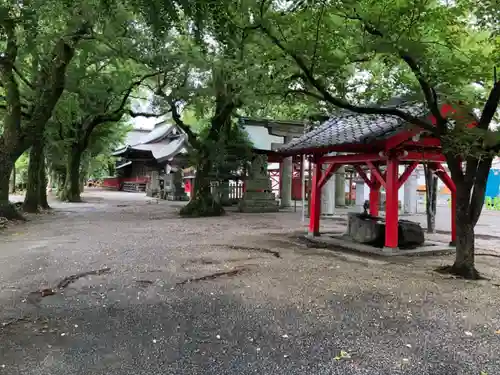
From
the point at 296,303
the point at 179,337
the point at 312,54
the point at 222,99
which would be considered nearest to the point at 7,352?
the point at 179,337

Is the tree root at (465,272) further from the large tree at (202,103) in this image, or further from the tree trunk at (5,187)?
the tree trunk at (5,187)

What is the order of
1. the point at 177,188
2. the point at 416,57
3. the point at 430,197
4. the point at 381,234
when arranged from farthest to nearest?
the point at 177,188 → the point at 430,197 → the point at 381,234 → the point at 416,57

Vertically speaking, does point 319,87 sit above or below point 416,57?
below

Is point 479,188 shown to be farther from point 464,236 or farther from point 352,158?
point 352,158

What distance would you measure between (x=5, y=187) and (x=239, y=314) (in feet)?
35.8

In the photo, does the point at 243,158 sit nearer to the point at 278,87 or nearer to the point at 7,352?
the point at 278,87

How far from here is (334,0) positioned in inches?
206

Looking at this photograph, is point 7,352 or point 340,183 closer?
point 7,352

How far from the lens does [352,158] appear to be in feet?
32.3

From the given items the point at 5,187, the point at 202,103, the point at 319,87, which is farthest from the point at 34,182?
the point at 319,87

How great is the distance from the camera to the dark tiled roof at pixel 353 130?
8.58m

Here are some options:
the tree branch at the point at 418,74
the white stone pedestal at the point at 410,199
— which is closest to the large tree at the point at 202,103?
the tree branch at the point at 418,74

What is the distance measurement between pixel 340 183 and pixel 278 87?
714 inches

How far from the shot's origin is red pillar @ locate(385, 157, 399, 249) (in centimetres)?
874
